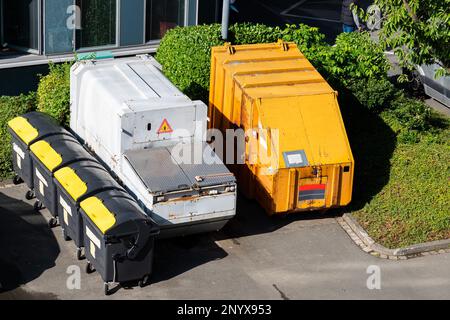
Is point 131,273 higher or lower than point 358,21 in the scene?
lower

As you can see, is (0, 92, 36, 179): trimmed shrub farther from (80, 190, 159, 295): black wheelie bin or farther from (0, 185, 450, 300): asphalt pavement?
(80, 190, 159, 295): black wheelie bin

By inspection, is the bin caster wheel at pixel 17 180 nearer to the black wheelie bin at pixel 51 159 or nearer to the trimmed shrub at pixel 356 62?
the black wheelie bin at pixel 51 159

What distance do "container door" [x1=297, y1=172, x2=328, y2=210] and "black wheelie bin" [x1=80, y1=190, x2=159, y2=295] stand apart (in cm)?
266

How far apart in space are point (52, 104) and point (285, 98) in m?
3.81

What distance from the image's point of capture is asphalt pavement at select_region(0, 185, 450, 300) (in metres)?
12.3

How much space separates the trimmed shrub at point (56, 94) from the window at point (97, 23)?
1.19 m

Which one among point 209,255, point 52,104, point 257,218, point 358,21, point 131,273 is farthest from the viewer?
point 358,21

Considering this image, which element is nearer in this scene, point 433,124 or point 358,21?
point 433,124

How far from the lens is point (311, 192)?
45.3ft

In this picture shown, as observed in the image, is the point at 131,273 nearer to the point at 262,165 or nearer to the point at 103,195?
the point at 103,195

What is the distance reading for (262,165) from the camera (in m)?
13.8

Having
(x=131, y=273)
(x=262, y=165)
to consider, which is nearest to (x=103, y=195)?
(x=131, y=273)

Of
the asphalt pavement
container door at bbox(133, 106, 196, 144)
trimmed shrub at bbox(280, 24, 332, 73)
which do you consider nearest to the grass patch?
the asphalt pavement

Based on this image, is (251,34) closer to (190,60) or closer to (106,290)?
(190,60)
